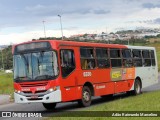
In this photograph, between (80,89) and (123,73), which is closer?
(80,89)

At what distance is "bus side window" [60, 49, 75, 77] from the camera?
17634 mm

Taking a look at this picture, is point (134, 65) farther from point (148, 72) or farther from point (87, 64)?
point (87, 64)

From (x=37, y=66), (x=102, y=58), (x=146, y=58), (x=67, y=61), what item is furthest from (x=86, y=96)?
(x=146, y=58)

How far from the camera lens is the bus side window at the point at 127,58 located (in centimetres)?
2367

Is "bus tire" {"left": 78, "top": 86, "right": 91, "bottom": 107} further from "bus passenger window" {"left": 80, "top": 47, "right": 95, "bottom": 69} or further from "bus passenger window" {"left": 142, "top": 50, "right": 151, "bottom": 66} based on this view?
"bus passenger window" {"left": 142, "top": 50, "right": 151, "bottom": 66}

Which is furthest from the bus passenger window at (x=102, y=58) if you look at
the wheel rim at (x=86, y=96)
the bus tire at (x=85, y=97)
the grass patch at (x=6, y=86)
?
the grass patch at (x=6, y=86)

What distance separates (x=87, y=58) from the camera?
1966 cm

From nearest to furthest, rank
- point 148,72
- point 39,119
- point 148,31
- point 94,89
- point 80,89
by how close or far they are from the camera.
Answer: point 39,119, point 80,89, point 94,89, point 148,72, point 148,31

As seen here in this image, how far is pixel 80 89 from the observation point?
18.7 metres

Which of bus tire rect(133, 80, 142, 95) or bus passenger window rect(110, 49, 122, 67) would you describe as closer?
bus passenger window rect(110, 49, 122, 67)

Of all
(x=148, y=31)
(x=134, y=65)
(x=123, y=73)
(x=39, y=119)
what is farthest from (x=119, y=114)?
(x=148, y=31)

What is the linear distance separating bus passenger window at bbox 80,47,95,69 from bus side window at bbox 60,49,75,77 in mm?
881

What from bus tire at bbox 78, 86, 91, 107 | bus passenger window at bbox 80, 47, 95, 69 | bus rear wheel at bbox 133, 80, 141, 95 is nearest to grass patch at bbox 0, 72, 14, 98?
bus rear wheel at bbox 133, 80, 141, 95

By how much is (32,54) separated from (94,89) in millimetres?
3663
